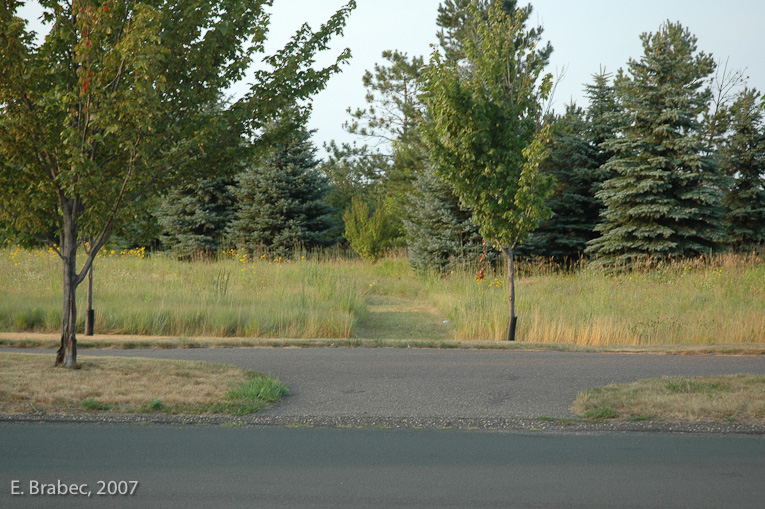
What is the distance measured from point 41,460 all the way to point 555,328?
998 centimetres

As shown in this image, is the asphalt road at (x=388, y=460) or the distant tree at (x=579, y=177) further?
the distant tree at (x=579, y=177)

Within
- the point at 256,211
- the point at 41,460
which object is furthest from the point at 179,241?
the point at 41,460

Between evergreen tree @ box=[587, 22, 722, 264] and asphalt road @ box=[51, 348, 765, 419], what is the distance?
14.1 metres

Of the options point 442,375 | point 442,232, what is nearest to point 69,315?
point 442,375

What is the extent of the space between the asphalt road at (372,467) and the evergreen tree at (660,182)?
1862cm

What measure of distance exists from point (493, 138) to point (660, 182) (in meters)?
13.0

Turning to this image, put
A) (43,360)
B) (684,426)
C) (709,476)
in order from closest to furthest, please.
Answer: (709,476) < (684,426) < (43,360)

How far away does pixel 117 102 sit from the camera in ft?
22.3

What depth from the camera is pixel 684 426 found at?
19.0 feet

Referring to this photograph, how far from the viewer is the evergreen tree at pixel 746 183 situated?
87.7 feet

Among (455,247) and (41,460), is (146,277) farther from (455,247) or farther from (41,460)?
(41,460)

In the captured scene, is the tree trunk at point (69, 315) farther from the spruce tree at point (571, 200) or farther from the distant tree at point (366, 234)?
the distant tree at point (366, 234)

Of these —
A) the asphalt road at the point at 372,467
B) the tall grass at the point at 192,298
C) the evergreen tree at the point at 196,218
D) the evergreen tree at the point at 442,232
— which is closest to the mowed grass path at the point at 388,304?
the tall grass at the point at 192,298

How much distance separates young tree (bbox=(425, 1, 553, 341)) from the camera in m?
11.6
